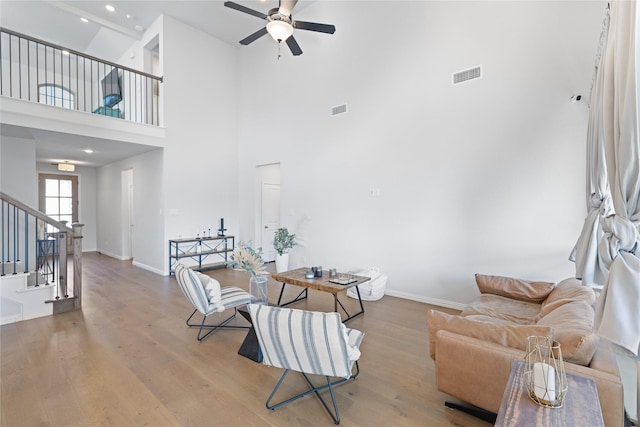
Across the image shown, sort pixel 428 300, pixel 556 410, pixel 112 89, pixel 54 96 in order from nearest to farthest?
pixel 556 410 → pixel 428 300 → pixel 112 89 → pixel 54 96

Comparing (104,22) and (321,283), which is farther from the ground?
(104,22)

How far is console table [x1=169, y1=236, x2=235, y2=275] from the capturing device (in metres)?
6.00

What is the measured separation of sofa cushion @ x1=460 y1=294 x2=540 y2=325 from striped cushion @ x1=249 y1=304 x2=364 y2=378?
4.86ft

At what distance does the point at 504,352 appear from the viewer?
1.69 meters

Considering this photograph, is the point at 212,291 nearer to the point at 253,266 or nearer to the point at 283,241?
the point at 253,266

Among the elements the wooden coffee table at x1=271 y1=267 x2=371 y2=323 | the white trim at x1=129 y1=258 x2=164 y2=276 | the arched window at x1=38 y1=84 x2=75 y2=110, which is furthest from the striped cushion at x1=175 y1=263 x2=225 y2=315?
the arched window at x1=38 y1=84 x2=75 y2=110

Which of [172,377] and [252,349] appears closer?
[172,377]

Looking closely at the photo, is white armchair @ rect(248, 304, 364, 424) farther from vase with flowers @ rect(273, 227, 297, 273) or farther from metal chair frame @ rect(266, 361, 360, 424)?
vase with flowers @ rect(273, 227, 297, 273)

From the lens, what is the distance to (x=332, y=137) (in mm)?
5457

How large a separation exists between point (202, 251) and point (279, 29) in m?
4.92

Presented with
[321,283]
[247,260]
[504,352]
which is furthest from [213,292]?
[504,352]

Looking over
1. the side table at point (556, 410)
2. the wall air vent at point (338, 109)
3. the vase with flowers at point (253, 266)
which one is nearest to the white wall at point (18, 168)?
the vase with flowers at point (253, 266)

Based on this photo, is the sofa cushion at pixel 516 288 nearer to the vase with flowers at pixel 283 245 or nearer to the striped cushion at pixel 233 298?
the striped cushion at pixel 233 298

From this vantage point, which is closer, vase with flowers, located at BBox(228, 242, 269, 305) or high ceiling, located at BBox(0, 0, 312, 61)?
vase with flowers, located at BBox(228, 242, 269, 305)
